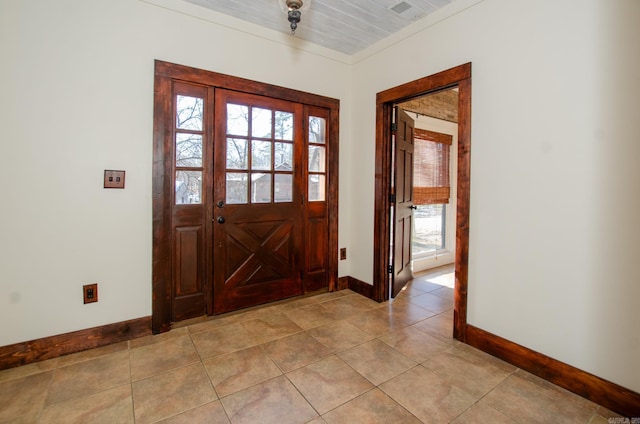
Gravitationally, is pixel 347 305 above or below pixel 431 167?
below

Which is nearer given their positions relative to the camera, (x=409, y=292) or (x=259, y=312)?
(x=259, y=312)

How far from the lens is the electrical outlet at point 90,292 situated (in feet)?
7.60

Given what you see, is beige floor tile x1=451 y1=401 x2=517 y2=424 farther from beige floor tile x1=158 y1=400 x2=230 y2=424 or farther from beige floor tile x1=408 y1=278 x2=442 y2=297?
beige floor tile x1=408 y1=278 x2=442 y2=297

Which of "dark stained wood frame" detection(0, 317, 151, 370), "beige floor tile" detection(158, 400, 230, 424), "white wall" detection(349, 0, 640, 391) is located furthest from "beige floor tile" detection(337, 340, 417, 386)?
"dark stained wood frame" detection(0, 317, 151, 370)

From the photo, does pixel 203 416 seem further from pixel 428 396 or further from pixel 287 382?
pixel 428 396

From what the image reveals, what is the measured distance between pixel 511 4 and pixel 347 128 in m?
1.90

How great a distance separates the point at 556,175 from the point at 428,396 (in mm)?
1609

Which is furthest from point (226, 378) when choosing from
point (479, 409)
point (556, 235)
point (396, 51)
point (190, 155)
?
point (396, 51)

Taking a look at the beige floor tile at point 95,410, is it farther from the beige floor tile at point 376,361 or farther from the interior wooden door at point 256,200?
the beige floor tile at point 376,361

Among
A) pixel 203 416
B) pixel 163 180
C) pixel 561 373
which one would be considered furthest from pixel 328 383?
pixel 163 180

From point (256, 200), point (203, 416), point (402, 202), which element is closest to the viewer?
point (203, 416)

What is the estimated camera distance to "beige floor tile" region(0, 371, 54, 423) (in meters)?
1.66

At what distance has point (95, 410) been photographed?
1688 millimetres

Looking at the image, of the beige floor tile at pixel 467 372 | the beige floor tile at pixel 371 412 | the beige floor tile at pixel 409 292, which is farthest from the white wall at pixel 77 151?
the beige floor tile at pixel 409 292
